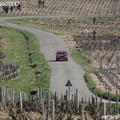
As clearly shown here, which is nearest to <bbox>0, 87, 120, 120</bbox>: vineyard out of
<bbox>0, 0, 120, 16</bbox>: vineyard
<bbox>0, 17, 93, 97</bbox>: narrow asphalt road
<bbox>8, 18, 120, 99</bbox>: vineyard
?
<bbox>0, 17, 93, 97</bbox>: narrow asphalt road

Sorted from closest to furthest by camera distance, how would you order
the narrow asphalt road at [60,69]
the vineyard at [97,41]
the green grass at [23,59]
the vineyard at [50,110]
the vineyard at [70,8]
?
1. the vineyard at [50,110]
2. the narrow asphalt road at [60,69]
3. the green grass at [23,59]
4. the vineyard at [97,41]
5. the vineyard at [70,8]

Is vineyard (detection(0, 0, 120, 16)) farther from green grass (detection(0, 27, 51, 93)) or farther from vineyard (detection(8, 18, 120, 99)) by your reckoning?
green grass (detection(0, 27, 51, 93))

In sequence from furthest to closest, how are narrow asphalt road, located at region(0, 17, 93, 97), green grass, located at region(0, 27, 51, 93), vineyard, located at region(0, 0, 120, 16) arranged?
vineyard, located at region(0, 0, 120, 16) → green grass, located at region(0, 27, 51, 93) → narrow asphalt road, located at region(0, 17, 93, 97)

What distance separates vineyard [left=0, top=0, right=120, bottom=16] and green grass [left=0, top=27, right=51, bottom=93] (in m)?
40.1

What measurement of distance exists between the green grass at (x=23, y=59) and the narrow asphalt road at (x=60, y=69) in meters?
0.89

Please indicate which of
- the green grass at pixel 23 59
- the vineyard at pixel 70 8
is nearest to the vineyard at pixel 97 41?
the green grass at pixel 23 59

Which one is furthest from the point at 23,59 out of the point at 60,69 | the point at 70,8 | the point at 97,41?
the point at 70,8

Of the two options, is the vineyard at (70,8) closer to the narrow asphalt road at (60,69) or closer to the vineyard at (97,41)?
the vineyard at (97,41)

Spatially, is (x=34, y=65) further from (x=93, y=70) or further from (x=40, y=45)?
(x=40, y=45)

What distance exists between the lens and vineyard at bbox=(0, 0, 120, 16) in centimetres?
16125

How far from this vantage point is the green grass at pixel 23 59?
58.2m

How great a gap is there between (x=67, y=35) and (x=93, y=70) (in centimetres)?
4402

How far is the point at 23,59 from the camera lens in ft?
261

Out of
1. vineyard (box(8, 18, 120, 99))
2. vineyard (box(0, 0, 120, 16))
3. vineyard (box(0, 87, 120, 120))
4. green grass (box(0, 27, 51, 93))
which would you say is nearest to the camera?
vineyard (box(0, 87, 120, 120))
